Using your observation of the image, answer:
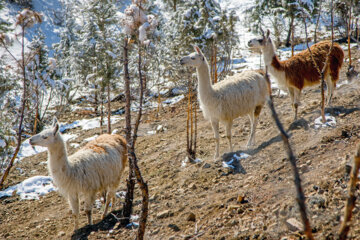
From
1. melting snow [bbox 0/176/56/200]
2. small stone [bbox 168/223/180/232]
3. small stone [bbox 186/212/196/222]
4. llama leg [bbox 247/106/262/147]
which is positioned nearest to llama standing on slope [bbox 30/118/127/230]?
small stone [bbox 168/223/180/232]

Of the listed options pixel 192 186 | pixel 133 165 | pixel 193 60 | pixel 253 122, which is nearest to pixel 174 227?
pixel 133 165

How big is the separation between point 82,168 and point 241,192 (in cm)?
276

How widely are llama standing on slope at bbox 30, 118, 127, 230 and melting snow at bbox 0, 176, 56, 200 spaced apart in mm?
3795

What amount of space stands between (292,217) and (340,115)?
4.54 meters

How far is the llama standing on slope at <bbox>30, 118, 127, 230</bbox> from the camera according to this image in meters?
5.14

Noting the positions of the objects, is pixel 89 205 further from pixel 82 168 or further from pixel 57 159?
pixel 57 159

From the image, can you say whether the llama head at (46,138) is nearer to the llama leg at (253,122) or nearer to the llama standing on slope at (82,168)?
the llama standing on slope at (82,168)

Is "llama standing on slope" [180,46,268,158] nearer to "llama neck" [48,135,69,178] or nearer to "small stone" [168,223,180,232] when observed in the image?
"small stone" [168,223,180,232]

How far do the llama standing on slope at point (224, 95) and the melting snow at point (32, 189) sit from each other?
5208mm

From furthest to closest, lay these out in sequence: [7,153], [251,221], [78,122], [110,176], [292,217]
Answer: [78,122] < [7,153] < [110,176] < [251,221] < [292,217]

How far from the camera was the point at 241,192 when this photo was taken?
15.2ft

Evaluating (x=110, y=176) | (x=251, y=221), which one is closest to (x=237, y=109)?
(x=110, y=176)

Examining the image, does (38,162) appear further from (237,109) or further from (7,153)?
(237,109)

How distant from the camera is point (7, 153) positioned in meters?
10.9
